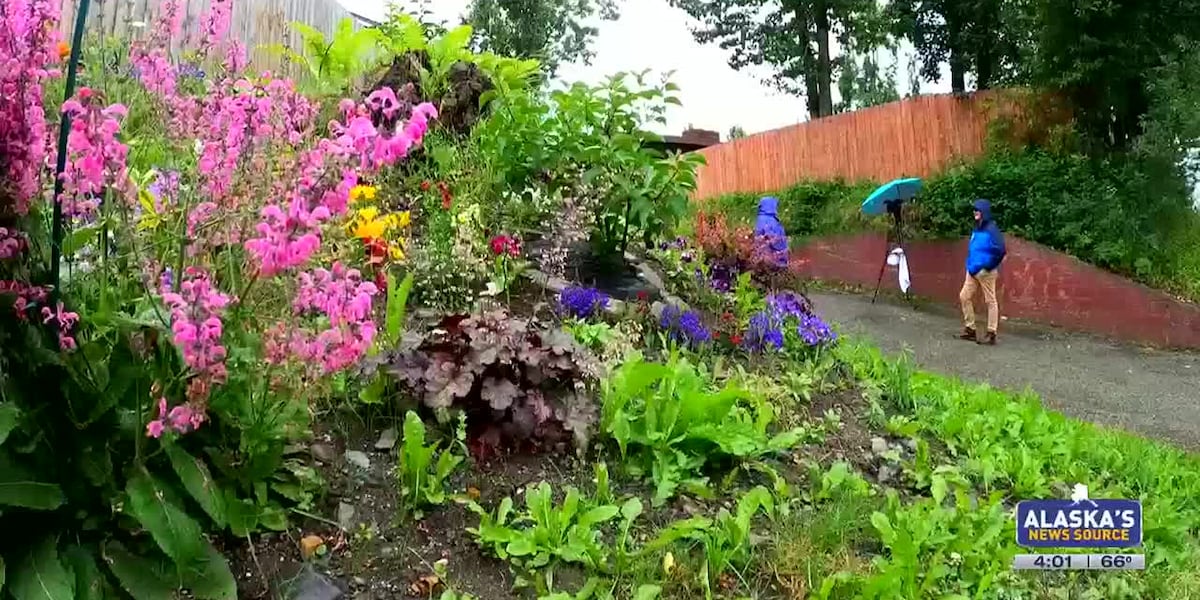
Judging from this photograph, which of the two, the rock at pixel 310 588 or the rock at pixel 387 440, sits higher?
the rock at pixel 387 440

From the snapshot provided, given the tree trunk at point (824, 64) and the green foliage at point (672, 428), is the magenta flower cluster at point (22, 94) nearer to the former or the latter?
the green foliage at point (672, 428)

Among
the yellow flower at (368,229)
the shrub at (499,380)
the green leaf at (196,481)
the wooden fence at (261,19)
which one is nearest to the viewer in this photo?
the green leaf at (196,481)

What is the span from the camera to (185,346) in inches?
56.4

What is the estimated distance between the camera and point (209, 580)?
1.78 metres

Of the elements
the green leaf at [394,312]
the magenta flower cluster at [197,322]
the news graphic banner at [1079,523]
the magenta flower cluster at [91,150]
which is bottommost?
the news graphic banner at [1079,523]

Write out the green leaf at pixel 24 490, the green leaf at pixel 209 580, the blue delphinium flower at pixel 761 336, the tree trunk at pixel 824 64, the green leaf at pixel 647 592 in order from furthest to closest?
the tree trunk at pixel 824 64 < the blue delphinium flower at pixel 761 336 < the green leaf at pixel 647 592 < the green leaf at pixel 209 580 < the green leaf at pixel 24 490

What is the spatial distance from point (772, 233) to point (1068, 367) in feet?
14.2

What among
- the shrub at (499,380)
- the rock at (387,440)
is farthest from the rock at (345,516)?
the shrub at (499,380)

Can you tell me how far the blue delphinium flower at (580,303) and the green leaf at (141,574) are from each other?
2386 millimetres

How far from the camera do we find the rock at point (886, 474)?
10.5 ft

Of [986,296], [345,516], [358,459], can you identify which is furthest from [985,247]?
[345,516]

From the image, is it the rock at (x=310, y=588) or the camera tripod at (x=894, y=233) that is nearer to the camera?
the rock at (x=310, y=588)

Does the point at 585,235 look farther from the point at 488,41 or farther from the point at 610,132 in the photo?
the point at 488,41

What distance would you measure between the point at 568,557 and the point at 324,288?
1.02 meters
